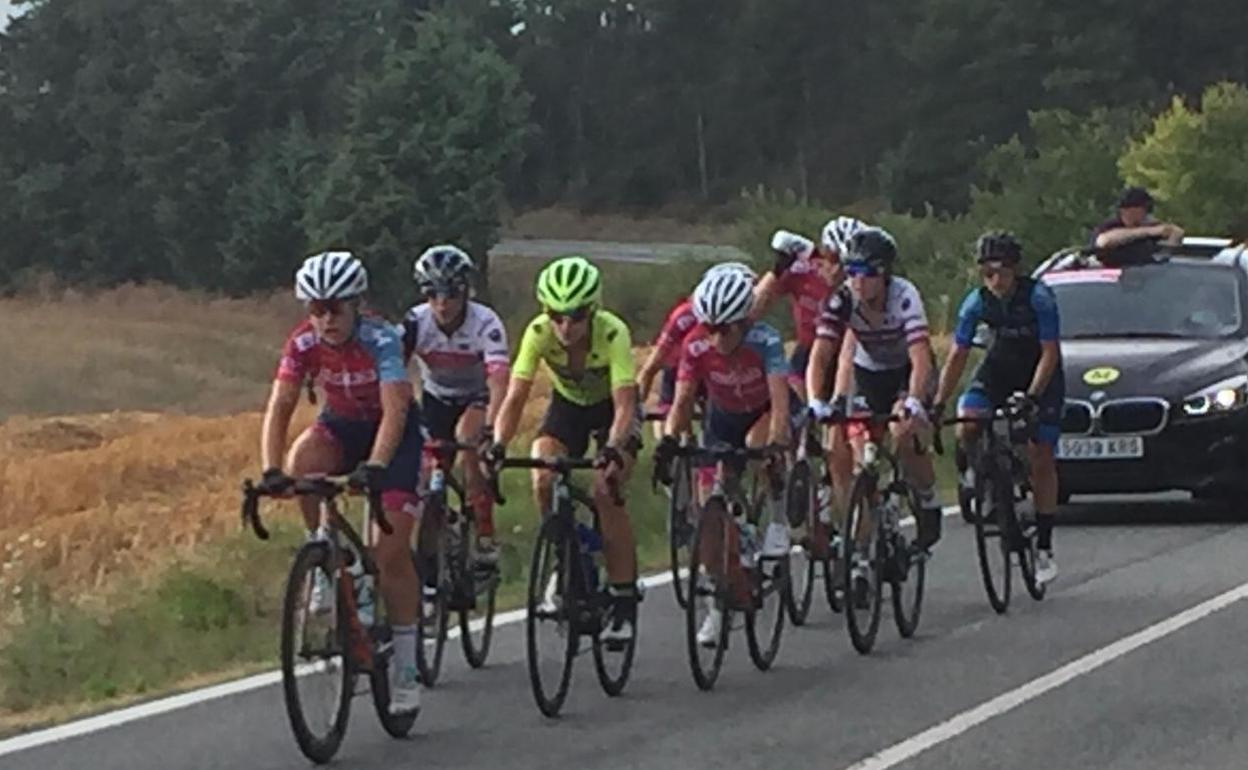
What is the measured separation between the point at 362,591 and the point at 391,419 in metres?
0.62

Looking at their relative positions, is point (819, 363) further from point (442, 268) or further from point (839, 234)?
point (442, 268)

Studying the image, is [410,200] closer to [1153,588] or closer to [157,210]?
[157,210]

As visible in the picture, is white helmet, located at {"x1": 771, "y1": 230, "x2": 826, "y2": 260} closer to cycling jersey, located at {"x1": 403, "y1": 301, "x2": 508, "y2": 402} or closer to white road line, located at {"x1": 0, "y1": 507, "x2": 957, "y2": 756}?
cycling jersey, located at {"x1": 403, "y1": 301, "x2": 508, "y2": 402}

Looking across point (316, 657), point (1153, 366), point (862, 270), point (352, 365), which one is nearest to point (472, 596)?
point (352, 365)

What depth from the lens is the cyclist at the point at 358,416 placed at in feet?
33.3

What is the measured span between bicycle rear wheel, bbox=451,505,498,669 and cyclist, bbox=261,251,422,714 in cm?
131

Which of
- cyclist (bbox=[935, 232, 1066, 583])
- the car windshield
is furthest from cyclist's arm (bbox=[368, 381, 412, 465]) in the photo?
the car windshield

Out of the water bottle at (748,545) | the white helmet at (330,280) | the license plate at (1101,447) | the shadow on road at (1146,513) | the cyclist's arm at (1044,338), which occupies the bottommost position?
the shadow on road at (1146,513)

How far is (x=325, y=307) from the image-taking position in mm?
10188

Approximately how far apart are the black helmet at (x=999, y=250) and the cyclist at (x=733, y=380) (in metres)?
1.94

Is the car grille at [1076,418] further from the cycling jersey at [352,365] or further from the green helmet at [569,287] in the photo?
the cycling jersey at [352,365]

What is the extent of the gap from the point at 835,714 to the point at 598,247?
3038 inches

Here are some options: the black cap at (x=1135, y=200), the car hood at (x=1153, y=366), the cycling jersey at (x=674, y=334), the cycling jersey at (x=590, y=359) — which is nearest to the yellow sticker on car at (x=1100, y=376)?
the car hood at (x=1153, y=366)

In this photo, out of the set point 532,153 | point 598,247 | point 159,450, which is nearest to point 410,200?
point 598,247
